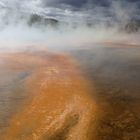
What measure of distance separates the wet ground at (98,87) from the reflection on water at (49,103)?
28 mm

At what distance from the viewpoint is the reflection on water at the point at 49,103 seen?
7.09 m

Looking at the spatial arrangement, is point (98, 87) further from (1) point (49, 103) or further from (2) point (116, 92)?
(1) point (49, 103)

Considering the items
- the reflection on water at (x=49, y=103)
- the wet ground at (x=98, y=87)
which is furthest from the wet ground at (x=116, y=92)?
the reflection on water at (x=49, y=103)

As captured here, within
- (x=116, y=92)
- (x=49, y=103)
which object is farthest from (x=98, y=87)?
(x=49, y=103)

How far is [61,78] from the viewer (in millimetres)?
11297

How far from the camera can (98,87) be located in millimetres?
10445

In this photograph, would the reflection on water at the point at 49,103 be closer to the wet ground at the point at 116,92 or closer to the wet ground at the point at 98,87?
the wet ground at the point at 98,87

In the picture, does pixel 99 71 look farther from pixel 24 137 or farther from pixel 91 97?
pixel 24 137

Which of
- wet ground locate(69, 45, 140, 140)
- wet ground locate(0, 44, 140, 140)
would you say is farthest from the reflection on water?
wet ground locate(69, 45, 140, 140)

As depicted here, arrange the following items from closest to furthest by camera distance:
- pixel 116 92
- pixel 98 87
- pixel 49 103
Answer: pixel 49 103, pixel 116 92, pixel 98 87

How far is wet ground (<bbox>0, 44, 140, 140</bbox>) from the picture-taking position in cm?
748

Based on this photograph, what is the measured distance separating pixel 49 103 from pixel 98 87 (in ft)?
7.28

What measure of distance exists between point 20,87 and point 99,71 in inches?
141

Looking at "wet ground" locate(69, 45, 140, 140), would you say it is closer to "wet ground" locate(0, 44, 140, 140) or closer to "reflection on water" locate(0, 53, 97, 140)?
"wet ground" locate(0, 44, 140, 140)
